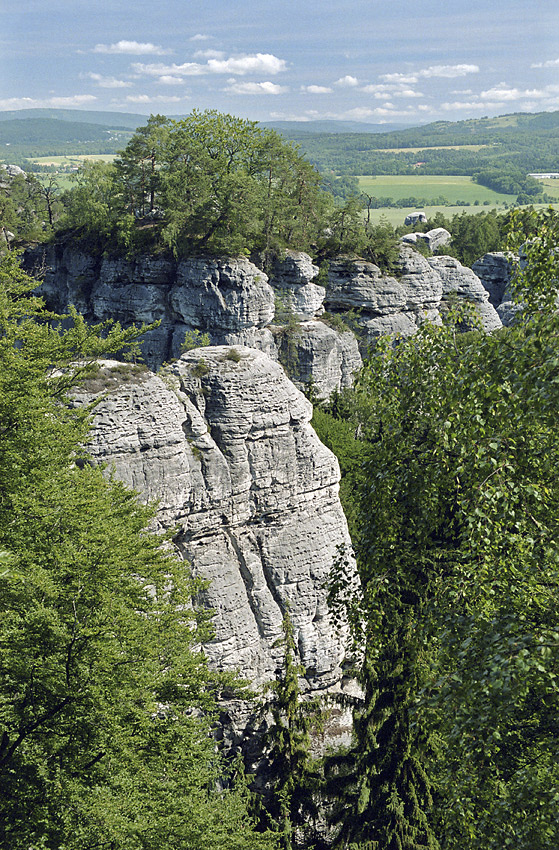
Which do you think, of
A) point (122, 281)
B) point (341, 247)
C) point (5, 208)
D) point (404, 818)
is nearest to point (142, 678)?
point (404, 818)

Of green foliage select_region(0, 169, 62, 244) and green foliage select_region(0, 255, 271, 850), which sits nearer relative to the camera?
green foliage select_region(0, 255, 271, 850)

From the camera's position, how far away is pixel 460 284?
6259cm

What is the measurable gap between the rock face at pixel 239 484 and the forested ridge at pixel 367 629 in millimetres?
1286

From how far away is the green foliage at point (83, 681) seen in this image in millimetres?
10461

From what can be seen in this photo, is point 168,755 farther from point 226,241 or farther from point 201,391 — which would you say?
point 226,241

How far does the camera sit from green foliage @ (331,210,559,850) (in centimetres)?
712

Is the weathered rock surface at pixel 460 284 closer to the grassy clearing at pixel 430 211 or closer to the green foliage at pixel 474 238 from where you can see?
the green foliage at pixel 474 238

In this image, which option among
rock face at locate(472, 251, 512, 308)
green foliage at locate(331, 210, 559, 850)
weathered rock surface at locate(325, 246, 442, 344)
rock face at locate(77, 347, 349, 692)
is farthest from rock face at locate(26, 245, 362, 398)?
green foliage at locate(331, 210, 559, 850)

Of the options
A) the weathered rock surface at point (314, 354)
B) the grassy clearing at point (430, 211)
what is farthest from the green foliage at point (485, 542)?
the grassy clearing at point (430, 211)

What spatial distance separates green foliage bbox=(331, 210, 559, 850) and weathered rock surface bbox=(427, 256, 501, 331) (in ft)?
170

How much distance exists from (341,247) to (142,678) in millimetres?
49172

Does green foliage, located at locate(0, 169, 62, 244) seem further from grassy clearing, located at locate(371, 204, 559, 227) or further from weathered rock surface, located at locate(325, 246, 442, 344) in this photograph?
grassy clearing, located at locate(371, 204, 559, 227)

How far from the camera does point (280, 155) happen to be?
53.8 meters

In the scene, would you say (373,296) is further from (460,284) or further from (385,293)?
(460,284)
